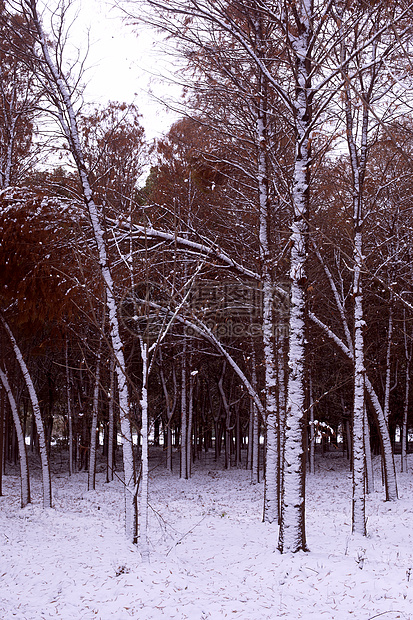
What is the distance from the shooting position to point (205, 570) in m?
6.58

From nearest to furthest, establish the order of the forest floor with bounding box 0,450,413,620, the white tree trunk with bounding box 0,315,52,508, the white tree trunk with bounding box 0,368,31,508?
the forest floor with bounding box 0,450,413,620 → the white tree trunk with bounding box 0,315,52,508 → the white tree trunk with bounding box 0,368,31,508

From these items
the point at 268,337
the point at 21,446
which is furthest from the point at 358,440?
the point at 21,446

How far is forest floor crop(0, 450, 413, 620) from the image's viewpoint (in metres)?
5.26

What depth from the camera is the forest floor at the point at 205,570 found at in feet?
17.3

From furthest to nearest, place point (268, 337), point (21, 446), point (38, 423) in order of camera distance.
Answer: point (21, 446) → point (38, 423) → point (268, 337)

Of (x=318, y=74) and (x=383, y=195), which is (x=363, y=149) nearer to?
(x=318, y=74)

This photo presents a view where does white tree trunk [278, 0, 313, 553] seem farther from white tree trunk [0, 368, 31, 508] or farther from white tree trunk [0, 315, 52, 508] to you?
white tree trunk [0, 368, 31, 508]

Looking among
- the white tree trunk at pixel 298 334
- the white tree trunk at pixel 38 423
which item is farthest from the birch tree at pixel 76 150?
the white tree trunk at pixel 38 423

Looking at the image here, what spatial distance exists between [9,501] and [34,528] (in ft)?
17.7

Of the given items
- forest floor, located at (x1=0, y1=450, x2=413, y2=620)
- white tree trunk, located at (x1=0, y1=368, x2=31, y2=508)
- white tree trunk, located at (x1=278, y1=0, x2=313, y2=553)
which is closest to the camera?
forest floor, located at (x1=0, y1=450, x2=413, y2=620)

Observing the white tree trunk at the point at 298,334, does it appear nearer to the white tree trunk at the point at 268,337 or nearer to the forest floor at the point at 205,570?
the forest floor at the point at 205,570

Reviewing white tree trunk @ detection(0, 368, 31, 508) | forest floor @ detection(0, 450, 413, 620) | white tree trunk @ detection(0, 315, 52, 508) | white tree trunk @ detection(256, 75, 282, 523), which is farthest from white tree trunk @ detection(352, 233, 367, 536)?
white tree trunk @ detection(0, 368, 31, 508)

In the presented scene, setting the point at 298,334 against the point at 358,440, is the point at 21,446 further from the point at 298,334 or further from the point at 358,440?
the point at 298,334

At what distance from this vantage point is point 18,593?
6.04m
